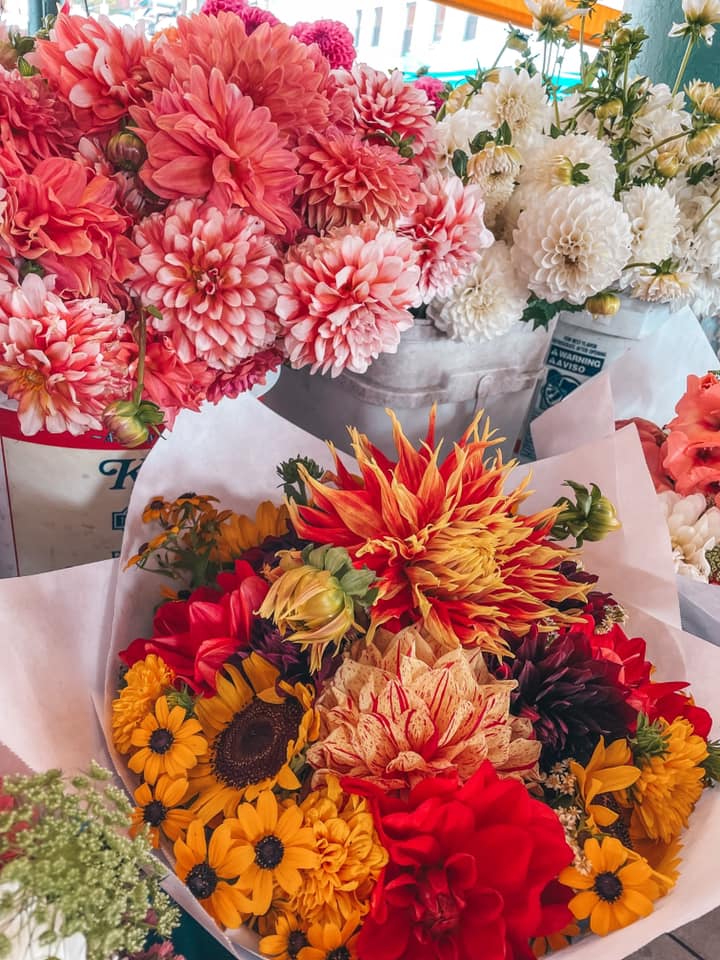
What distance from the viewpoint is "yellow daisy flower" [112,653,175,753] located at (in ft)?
1.16

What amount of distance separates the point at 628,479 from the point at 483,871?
256 mm

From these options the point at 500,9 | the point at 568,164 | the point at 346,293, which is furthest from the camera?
the point at 500,9

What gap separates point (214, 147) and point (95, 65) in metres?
0.07

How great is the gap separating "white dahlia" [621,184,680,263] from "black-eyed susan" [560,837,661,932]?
0.41 meters

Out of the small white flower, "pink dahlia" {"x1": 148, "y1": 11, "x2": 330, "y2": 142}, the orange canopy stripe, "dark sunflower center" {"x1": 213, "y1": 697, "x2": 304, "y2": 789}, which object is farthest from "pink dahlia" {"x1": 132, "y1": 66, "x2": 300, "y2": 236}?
the orange canopy stripe

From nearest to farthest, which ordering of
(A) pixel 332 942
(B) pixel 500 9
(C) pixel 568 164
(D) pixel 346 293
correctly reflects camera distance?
1. (A) pixel 332 942
2. (D) pixel 346 293
3. (C) pixel 568 164
4. (B) pixel 500 9

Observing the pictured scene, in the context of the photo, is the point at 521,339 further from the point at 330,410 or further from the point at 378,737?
the point at 378,737

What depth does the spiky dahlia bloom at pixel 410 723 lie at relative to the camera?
0.32 meters

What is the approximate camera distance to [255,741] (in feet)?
1.14

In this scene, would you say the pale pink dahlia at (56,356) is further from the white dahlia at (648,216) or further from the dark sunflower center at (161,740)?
the white dahlia at (648,216)

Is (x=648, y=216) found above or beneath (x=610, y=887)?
above

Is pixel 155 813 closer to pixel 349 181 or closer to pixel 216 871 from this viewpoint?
pixel 216 871

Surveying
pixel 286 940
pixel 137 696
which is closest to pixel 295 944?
pixel 286 940

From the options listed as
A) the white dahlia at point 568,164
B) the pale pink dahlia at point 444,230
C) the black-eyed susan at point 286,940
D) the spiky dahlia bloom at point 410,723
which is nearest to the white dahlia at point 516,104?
the white dahlia at point 568,164
